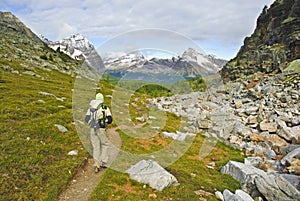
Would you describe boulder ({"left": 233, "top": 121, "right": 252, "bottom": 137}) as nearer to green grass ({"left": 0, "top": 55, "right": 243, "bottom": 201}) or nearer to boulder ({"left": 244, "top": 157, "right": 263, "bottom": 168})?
green grass ({"left": 0, "top": 55, "right": 243, "bottom": 201})

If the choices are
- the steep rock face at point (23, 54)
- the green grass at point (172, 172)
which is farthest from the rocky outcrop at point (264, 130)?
the steep rock face at point (23, 54)

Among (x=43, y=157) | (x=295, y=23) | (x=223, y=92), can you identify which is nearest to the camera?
(x=43, y=157)

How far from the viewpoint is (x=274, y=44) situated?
314ft

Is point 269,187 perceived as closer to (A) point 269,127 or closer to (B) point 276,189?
(B) point 276,189

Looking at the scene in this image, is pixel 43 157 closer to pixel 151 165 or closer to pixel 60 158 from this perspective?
pixel 60 158

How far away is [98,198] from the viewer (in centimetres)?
1134

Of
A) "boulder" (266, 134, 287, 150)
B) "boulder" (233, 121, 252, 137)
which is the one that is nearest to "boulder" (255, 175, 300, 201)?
"boulder" (266, 134, 287, 150)

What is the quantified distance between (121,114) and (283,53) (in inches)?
2415

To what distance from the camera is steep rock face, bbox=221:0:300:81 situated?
71.9 m

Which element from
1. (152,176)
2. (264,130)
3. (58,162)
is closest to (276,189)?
(152,176)

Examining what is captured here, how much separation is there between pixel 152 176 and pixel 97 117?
441 cm

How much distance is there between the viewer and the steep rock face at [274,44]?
71.9 metres

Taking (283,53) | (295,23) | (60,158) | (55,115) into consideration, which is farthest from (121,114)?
(295,23)

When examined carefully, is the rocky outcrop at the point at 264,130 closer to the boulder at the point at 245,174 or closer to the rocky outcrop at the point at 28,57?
the boulder at the point at 245,174
